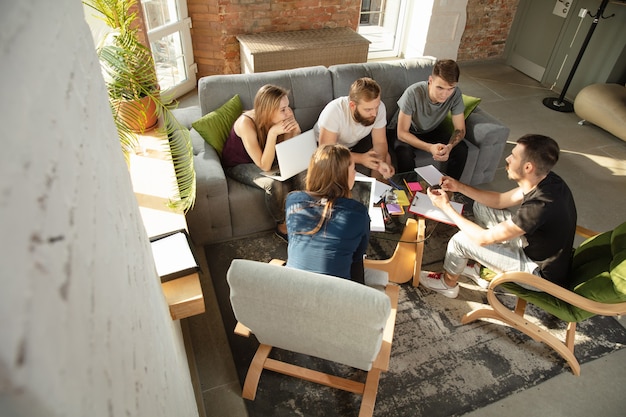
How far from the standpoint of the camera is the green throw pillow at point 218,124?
276 cm

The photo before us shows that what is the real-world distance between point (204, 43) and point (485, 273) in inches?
144

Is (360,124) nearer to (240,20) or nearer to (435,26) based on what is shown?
(240,20)

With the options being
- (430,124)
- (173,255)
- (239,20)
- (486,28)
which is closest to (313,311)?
(173,255)

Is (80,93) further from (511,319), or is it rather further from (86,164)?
(511,319)

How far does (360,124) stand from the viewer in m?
2.84

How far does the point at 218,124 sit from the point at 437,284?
5.78 feet

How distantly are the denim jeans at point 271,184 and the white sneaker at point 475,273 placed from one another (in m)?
1.17

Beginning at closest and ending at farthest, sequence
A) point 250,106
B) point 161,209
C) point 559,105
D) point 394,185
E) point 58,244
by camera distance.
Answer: point 58,244
point 161,209
point 394,185
point 250,106
point 559,105

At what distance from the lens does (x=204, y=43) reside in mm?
4426

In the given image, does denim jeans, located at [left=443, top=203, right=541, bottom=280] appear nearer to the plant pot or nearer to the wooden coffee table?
the wooden coffee table

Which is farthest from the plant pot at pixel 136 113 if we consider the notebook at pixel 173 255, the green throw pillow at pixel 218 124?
the notebook at pixel 173 255

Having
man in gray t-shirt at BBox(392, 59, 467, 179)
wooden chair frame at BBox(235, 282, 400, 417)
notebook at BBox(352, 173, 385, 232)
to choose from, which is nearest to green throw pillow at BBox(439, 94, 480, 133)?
man in gray t-shirt at BBox(392, 59, 467, 179)

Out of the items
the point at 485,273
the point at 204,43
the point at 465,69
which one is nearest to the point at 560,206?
the point at 485,273

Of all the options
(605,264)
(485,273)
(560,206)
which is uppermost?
(560,206)
